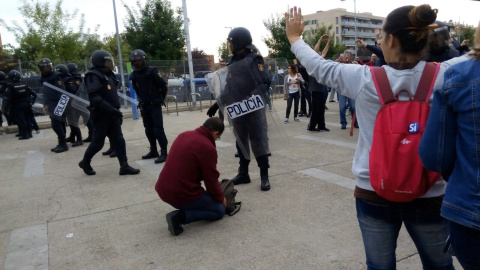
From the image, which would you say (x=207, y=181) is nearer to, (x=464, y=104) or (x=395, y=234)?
(x=395, y=234)

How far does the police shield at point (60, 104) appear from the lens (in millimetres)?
7797

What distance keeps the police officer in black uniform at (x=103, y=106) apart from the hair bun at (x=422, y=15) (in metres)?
4.78

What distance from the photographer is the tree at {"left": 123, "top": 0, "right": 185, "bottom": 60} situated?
22.6 m

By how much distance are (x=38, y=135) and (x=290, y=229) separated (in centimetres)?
970

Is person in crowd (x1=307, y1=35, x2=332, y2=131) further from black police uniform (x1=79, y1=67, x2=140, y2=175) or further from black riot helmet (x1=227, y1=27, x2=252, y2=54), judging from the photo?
black police uniform (x1=79, y1=67, x2=140, y2=175)

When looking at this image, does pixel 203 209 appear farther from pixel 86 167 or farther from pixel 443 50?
pixel 443 50

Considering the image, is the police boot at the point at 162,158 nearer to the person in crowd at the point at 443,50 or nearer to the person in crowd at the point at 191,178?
the person in crowd at the point at 191,178

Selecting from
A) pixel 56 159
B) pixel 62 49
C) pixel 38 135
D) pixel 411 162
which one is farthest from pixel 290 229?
pixel 62 49

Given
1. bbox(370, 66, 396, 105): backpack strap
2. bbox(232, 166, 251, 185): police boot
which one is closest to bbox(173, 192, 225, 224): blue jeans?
bbox(232, 166, 251, 185): police boot

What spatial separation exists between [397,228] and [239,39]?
3.17m

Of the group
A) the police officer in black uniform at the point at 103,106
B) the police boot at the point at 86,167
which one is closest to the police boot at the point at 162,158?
the police officer in black uniform at the point at 103,106

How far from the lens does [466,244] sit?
1298 mm

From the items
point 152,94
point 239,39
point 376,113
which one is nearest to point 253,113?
point 239,39

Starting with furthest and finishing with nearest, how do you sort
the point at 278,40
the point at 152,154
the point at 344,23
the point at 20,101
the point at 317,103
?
the point at 344,23
the point at 278,40
the point at 20,101
the point at 317,103
the point at 152,154
